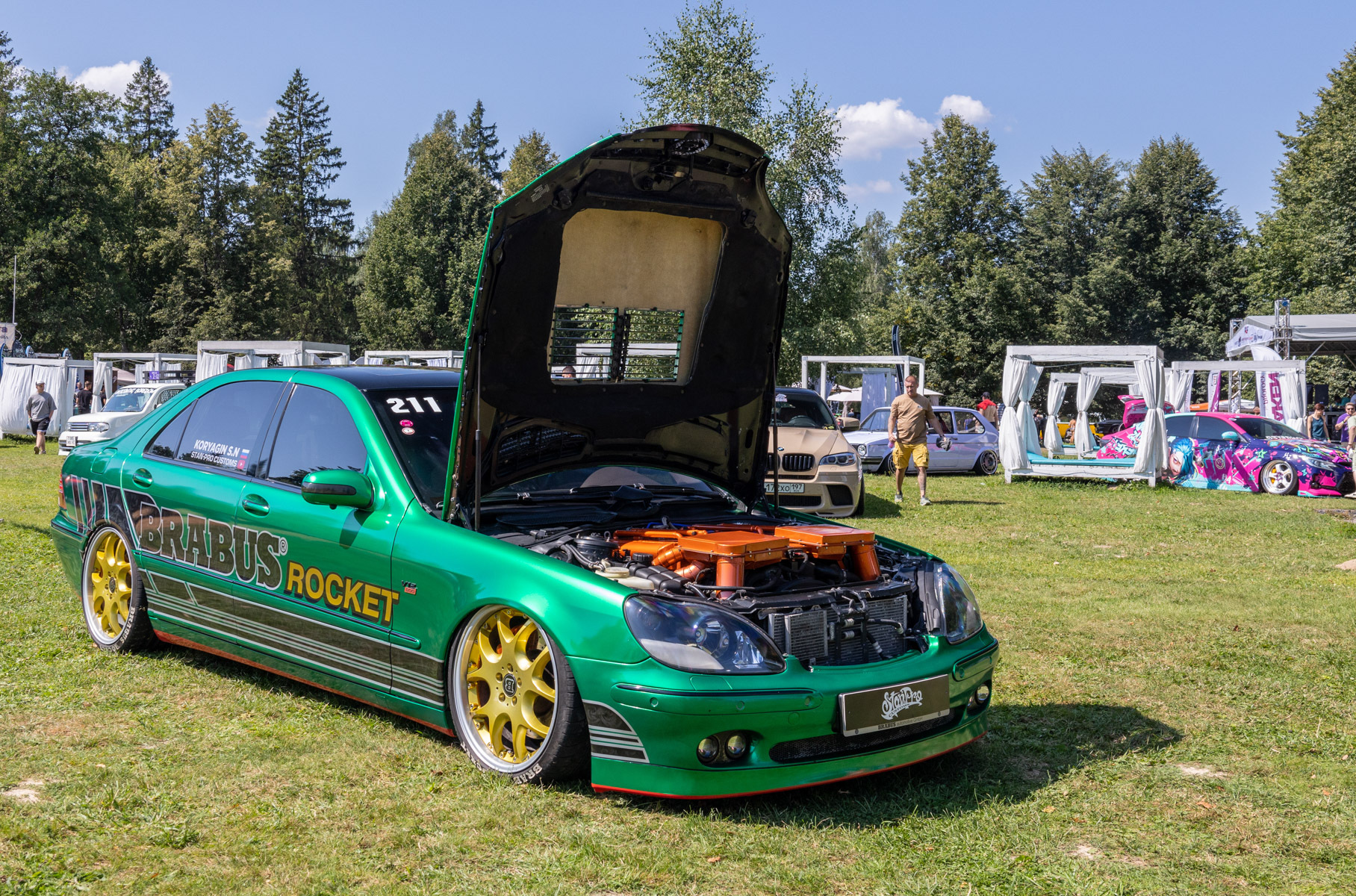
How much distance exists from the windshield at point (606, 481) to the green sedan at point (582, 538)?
0.05 feet

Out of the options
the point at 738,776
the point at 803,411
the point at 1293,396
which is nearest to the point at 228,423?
the point at 738,776

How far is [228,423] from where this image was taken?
18.0 feet

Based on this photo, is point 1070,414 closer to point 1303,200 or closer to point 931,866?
point 1303,200

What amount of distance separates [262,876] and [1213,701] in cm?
449

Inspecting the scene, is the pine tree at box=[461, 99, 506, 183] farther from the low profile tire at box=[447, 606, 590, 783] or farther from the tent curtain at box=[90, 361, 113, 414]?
the low profile tire at box=[447, 606, 590, 783]

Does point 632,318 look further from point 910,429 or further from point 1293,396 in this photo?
point 1293,396

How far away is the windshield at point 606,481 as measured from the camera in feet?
16.6

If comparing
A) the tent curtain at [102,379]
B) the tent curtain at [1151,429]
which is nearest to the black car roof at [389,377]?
the tent curtain at [1151,429]

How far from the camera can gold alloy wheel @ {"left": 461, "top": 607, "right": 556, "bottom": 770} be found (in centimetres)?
405

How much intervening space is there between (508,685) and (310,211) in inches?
2519

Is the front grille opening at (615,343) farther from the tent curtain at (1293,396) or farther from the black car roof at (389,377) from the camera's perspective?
the tent curtain at (1293,396)

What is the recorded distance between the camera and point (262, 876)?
3268mm

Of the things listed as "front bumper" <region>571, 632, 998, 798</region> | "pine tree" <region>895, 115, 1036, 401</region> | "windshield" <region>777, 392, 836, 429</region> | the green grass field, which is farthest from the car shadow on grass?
"pine tree" <region>895, 115, 1036, 401</region>

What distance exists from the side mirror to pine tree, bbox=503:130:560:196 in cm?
5641
